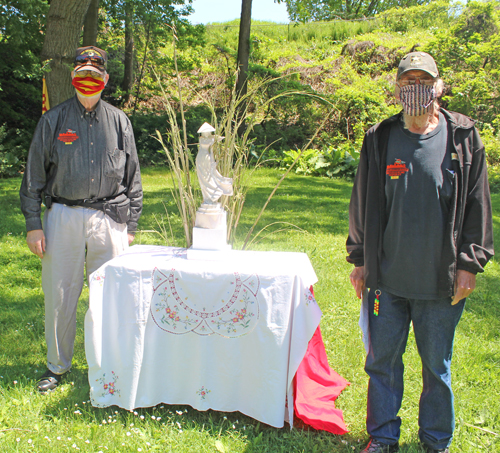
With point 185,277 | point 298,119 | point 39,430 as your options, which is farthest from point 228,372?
point 298,119

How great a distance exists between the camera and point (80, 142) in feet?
9.29

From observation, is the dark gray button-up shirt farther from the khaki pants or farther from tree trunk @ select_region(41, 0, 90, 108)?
tree trunk @ select_region(41, 0, 90, 108)

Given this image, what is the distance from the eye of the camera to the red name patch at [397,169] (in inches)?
83.5

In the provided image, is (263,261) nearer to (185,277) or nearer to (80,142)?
(185,277)

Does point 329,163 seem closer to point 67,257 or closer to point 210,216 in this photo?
point 210,216

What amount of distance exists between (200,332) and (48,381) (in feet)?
3.69

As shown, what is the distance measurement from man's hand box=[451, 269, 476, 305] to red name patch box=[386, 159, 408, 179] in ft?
1.66

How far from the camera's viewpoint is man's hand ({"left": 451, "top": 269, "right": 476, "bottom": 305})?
206cm

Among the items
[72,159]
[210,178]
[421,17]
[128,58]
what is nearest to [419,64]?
[210,178]

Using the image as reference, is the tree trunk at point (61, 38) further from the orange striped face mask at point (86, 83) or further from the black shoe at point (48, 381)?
the black shoe at point (48, 381)

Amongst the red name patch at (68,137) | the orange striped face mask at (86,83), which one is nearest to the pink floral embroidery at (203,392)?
the red name patch at (68,137)

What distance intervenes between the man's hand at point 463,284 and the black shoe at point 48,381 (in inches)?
94.7

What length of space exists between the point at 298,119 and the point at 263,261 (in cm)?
1274

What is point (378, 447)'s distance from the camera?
231 cm
